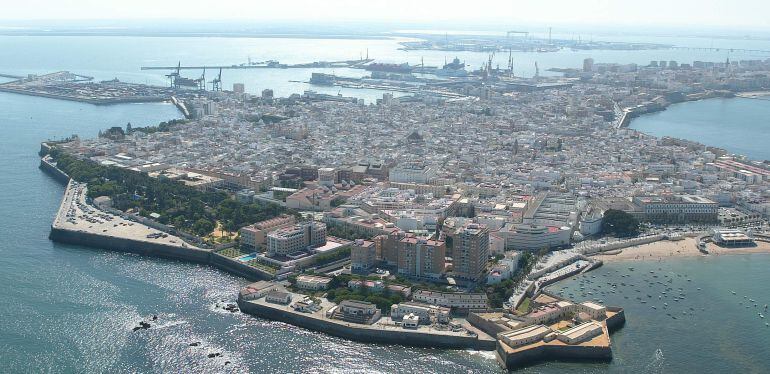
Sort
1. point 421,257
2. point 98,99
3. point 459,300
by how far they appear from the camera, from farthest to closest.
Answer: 1. point 98,99
2. point 421,257
3. point 459,300

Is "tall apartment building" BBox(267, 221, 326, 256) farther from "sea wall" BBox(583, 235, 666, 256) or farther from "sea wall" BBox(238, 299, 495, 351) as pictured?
"sea wall" BBox(583, 235, 666, 256)

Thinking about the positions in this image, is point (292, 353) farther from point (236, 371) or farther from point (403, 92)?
point (403, 92)

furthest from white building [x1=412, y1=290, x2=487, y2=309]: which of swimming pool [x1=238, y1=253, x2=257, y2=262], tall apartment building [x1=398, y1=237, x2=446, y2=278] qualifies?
swimming pool [x1=238, y1=253, x2=257, y2=262]

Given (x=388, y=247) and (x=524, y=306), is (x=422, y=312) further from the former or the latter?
(x=388, y=247)

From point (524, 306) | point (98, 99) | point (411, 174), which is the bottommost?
point (524, 306)

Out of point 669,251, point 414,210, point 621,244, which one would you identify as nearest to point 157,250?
point 414,210

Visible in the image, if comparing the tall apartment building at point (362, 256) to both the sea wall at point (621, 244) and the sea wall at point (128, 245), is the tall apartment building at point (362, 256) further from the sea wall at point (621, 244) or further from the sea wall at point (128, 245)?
the sea wall at point (621, 244)

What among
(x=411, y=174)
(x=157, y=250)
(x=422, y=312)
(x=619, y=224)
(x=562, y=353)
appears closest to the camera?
(x=562, y=353)

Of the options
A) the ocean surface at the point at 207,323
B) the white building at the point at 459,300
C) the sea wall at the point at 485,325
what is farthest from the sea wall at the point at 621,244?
the sea wall at the point at 485,325
